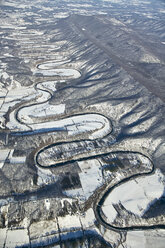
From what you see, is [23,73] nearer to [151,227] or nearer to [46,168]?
[46,168]

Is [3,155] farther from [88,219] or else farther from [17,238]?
[88,219]

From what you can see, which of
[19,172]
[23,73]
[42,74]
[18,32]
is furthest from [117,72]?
[18,32]

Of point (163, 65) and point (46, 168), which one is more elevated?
point (163, 65)

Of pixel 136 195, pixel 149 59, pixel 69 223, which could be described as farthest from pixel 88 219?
pixel 149 59

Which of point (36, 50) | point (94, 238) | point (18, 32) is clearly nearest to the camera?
point (94, 238)

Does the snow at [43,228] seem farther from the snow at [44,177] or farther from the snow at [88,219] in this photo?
the snow at [44,177]

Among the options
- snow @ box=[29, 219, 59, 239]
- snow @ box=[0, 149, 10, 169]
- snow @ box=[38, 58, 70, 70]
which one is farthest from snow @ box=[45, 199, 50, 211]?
snow @ box=[38, 58, 70, 70]

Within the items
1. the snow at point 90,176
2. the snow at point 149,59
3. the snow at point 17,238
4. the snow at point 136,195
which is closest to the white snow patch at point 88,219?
the snow at point 136,195

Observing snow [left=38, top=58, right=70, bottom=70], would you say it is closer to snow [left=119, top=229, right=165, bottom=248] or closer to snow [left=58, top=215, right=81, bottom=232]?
snow [left=58, top=215, right=81, bottom=232]
